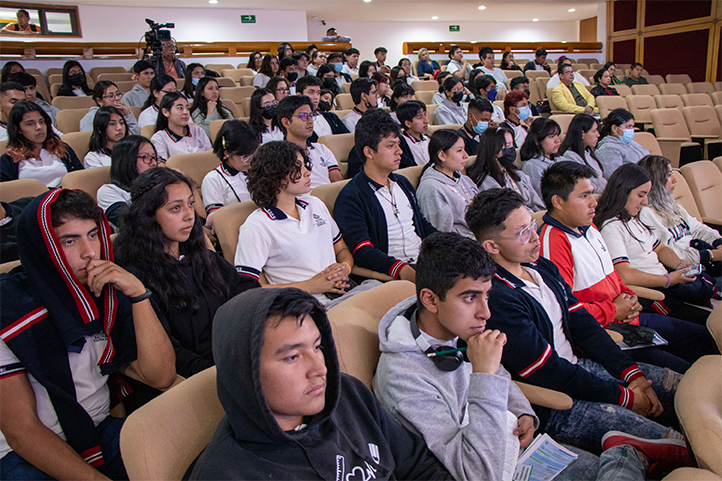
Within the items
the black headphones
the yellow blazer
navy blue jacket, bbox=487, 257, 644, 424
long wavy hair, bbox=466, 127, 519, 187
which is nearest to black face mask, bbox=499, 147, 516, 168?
long wavy hair, bbox=466, 127, 519, 187

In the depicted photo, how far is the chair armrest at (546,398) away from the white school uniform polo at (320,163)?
2.21 meters

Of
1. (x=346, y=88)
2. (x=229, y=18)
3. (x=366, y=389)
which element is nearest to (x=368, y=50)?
(x=229, y=18)

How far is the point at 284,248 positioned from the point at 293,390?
1.17 meters


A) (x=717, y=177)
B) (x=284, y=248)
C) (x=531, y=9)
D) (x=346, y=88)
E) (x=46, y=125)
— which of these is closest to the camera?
(x=284, y=248)

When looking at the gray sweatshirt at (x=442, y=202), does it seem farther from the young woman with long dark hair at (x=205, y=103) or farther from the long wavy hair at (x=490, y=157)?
the young woman with long dark hair at (x=205, y=103)

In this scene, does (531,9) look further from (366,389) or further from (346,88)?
(366,389)

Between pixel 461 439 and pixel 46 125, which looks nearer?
pixel 461 439

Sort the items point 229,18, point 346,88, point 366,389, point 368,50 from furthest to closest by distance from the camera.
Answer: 1. point 368,50
2. point 229,18
3. point 346,88
4. point 366,389

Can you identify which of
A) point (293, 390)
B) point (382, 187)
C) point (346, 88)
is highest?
point (346, 88)

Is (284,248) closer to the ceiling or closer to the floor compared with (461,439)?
closer to the ceiling

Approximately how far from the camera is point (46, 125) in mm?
3021

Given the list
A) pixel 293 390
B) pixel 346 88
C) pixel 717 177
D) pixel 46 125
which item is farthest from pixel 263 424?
pixel 346 88

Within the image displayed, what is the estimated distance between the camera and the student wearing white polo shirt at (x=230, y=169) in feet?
8.68

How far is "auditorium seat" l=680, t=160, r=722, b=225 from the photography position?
11.0 ft
